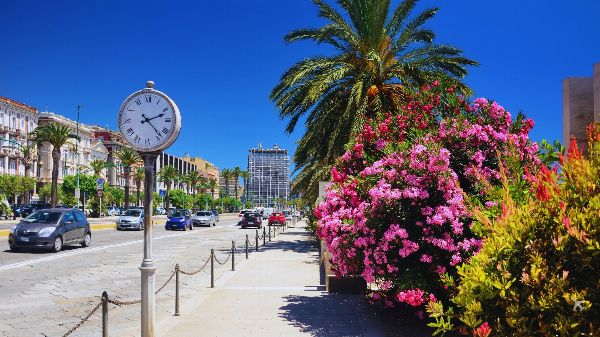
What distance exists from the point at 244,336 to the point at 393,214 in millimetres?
2683

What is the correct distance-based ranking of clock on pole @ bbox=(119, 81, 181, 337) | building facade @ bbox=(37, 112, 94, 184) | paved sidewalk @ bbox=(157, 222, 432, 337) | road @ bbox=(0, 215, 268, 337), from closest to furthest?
clock on pole @ bbox=(119, 81, 181, 337), paved sidewalk @ bbox=(157, 222, 432, 337), road @ bbox=(0, 215, 268, 337), building facade @ bbox=(37, 112, 94, 184)

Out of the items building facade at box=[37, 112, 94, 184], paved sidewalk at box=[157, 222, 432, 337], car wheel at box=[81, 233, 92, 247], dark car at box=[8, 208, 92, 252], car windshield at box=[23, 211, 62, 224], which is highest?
building facade at box=[37, 112, 94, 184]

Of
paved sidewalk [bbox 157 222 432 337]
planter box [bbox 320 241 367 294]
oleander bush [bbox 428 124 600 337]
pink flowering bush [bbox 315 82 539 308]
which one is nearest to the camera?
oleander bush [bbox 428 124 600 337]

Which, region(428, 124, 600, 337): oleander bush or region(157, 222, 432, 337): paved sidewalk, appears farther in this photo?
region(157, 222, 432, 337): paved sidewalk

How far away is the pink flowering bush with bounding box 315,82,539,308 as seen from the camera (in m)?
6.50

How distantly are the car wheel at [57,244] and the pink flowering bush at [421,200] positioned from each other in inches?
556

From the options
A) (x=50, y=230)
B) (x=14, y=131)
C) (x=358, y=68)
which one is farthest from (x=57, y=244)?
(x=14, y=131)

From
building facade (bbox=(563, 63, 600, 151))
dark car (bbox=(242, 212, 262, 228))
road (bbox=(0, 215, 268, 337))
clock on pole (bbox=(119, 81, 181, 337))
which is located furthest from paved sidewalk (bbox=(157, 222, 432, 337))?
dark car (bbox=(242, 212, 262, 228))

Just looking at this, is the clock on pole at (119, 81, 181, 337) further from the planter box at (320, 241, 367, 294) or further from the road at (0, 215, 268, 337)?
the planter box at (320, 241, 367, 294)

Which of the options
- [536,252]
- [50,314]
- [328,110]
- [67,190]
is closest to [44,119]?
[67,190]

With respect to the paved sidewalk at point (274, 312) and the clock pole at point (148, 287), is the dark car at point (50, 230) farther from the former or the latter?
the clock pole at point (148, 287)

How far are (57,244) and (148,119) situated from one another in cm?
1485

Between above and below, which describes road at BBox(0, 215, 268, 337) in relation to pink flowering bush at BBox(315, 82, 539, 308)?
below

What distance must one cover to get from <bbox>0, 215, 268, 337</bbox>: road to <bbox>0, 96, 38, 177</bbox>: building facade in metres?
65.5
